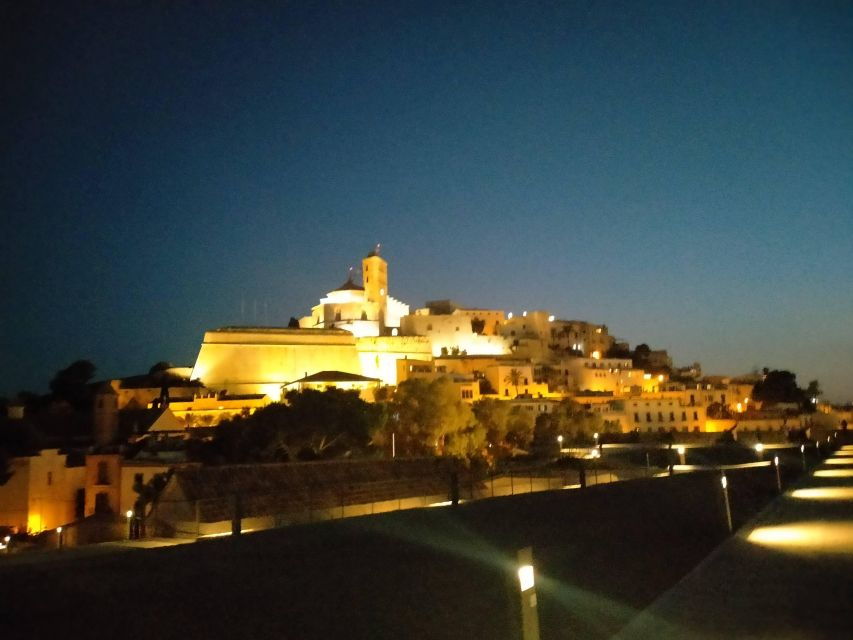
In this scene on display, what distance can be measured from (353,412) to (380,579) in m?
27.7

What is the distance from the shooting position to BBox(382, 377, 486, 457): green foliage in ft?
119

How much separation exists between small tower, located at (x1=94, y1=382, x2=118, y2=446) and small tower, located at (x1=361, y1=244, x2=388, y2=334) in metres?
36.7

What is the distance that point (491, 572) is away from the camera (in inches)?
243

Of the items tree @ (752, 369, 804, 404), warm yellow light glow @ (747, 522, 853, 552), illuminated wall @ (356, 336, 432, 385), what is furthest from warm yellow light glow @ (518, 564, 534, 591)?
tree @ (752, 369, 804, 404)

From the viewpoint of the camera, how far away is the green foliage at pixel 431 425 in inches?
1431

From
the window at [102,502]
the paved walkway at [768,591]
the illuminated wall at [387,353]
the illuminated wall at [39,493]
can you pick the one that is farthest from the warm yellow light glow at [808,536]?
the illuminated wall at [387,353]

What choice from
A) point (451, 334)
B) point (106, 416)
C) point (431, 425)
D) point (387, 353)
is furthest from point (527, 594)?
point (451, 334)

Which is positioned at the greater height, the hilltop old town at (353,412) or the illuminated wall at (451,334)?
the illuminated wall at (451,334)

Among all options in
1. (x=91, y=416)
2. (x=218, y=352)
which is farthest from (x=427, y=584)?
(x=218, y=352)

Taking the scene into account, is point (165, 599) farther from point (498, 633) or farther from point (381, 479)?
point (381, 479)

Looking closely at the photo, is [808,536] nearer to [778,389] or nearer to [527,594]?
[527,594]

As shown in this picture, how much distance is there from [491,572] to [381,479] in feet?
49.4

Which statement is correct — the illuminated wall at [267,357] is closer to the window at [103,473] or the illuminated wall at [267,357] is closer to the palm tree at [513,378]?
the palm tree at [513,378]

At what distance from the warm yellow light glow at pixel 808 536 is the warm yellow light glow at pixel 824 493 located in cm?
479
